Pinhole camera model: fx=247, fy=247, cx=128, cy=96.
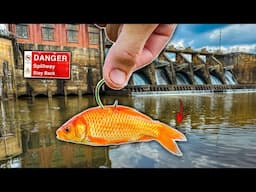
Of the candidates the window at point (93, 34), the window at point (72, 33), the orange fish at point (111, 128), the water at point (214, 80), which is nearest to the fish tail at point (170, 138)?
the orange fish at point (111, 128)

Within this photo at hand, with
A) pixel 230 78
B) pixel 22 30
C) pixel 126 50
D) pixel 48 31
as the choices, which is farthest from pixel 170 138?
pixel 22 30

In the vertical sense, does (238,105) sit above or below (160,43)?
below

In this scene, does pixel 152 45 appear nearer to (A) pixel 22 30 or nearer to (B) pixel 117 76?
(B) pixel 117 76

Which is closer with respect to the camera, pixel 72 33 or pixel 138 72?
pixel 138 72

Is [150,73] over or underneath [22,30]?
underneath

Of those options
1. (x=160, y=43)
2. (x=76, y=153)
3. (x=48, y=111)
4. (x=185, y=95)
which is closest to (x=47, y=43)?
(x=48, y=111)

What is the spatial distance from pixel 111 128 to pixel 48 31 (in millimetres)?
888

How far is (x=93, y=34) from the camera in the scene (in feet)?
6.69

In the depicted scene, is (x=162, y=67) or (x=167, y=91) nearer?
(x=162, y=67)

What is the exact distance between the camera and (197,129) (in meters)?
1.98

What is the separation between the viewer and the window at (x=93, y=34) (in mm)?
1948

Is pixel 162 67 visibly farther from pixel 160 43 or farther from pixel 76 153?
pixel 76 153

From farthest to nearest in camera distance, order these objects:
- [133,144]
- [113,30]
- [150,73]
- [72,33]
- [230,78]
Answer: [230,78]
[150,73]
[72,33]
[133,144]
[113,30]
